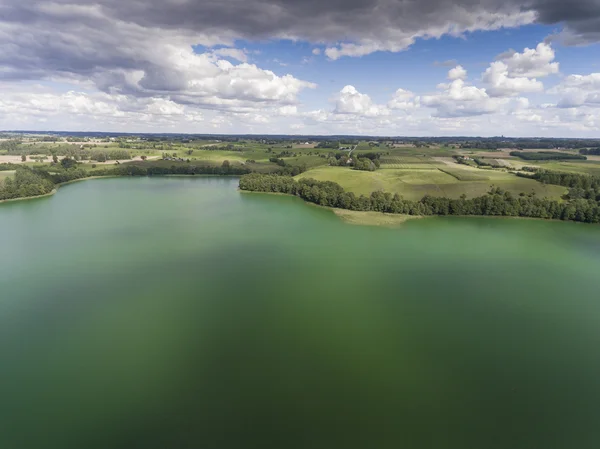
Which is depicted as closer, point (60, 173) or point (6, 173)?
point (6, 173)

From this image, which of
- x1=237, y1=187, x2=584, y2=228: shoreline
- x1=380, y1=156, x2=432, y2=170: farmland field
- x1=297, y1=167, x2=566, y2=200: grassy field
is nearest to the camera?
x1=237, y1=187, x2=584, y2=228: shoreline

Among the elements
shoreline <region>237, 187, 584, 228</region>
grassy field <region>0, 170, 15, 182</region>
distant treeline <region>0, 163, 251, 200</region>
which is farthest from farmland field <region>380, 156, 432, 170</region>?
grassy field <region>0, 170, 15, 182</region>

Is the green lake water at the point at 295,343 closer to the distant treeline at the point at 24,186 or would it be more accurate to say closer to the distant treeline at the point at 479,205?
the distant treeline at the point at 479,205

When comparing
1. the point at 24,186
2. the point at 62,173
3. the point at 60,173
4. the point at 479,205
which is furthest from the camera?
the point at 60,173

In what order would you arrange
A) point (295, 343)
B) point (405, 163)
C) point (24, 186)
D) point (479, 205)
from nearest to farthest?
point (295, 343), point (479, 205), point (24, 186), point (405, 163)

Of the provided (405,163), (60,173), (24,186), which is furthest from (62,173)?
(405,163)

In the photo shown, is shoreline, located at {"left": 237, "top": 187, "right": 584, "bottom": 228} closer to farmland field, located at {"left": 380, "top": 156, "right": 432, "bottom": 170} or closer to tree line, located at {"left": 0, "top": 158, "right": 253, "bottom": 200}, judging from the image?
farmland field, located at {"left": 380, "top": 156, "right": 432, "bottom": 170}

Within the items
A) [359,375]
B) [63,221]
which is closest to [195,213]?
[63,221]

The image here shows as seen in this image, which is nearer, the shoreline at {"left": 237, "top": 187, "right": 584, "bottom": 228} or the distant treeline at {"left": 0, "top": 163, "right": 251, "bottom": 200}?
the shoreline at {"left": 237, "top": 187, "right": 584, "bottom": 228}

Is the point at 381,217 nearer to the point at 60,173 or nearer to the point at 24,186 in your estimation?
the point at 24,186

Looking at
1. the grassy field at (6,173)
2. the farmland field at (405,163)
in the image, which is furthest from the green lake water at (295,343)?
the farmland field at (405,163)
